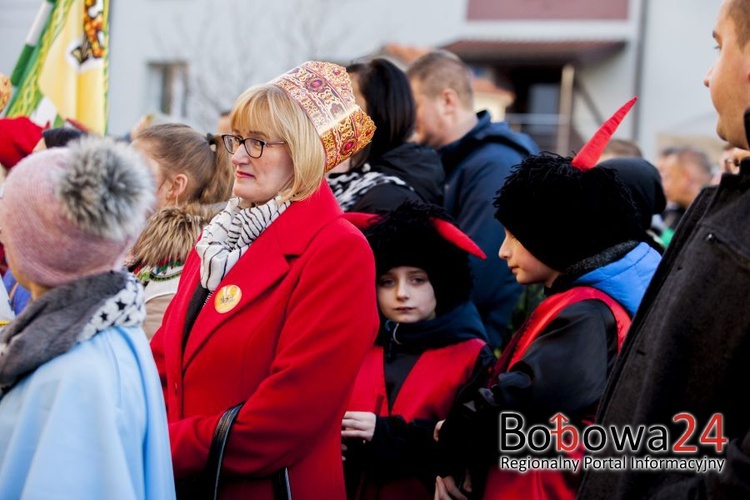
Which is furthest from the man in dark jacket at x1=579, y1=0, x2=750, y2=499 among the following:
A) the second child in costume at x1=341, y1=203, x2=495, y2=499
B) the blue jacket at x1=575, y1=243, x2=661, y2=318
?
the second child in costume at x1=341, y1=203, x2=495, y2=499

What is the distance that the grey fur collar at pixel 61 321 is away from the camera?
2350 millimetres

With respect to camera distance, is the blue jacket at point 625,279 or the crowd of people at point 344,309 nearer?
the crowd of people at point 344,309

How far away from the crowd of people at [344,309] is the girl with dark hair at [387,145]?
1 centimetres

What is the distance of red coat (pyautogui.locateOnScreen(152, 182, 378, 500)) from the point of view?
2980 millimetres

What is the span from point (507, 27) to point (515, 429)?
1832cm

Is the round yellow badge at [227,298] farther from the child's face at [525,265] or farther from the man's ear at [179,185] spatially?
the man's ear at [179,185]

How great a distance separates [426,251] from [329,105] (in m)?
0.86

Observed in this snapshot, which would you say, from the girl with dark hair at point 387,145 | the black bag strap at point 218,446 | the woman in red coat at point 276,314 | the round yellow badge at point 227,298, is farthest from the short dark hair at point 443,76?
the black bag strap at point 218,446

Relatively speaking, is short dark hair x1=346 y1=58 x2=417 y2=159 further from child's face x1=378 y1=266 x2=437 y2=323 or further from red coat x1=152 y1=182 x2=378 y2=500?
red coat x1=152 y1=182 x2=378 y2=500

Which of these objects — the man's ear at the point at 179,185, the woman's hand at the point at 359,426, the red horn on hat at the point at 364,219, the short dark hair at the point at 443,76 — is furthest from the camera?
the short dark hair at the point at 443,76

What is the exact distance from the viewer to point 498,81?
2048 cm

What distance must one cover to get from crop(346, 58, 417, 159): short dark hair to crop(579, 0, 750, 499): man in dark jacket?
95.7 inches

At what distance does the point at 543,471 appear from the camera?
3031 millimetres

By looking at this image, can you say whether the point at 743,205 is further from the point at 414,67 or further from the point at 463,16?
the point at 463,16
